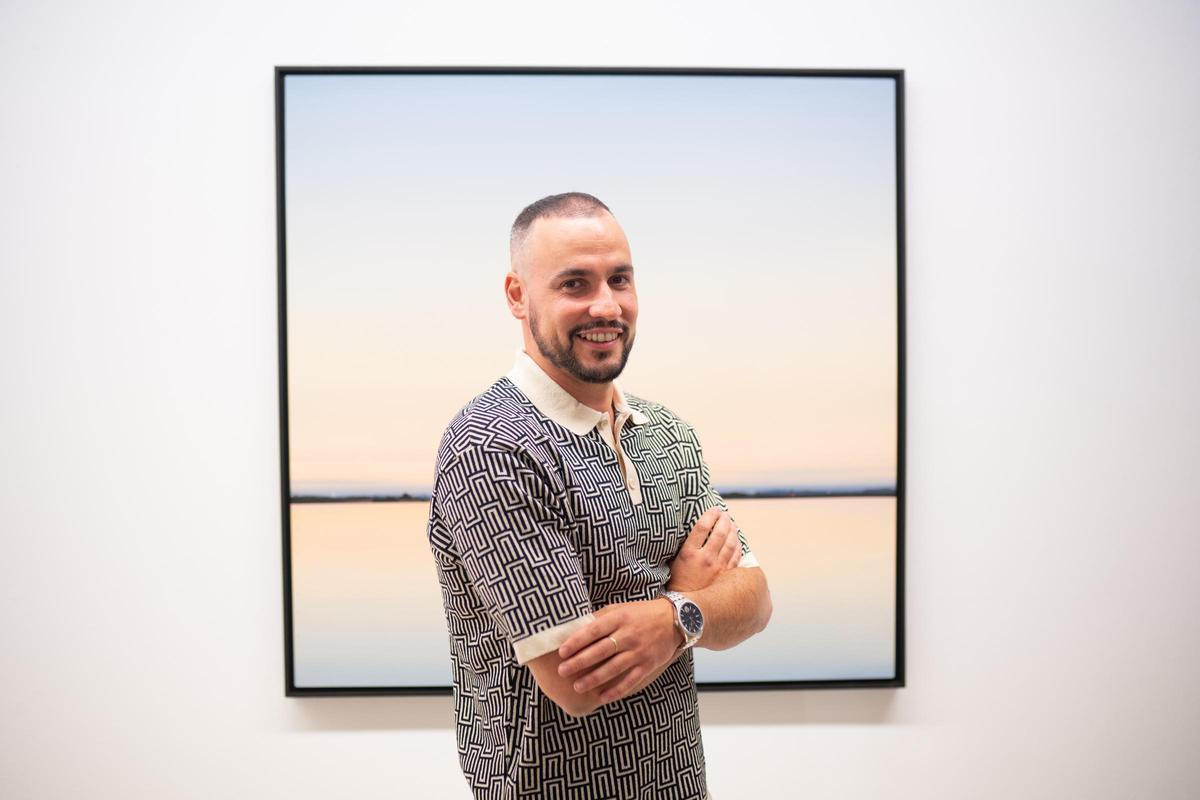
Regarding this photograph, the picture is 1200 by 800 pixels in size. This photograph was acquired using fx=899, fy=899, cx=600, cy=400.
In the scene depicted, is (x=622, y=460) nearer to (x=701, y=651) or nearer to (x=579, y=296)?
(x=579, y=296)

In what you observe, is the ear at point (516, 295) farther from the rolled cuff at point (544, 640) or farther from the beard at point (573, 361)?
the rolled cuff at point (544, 640)

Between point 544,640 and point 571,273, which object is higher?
point 571,273

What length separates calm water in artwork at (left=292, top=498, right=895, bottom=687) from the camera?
7.41ft

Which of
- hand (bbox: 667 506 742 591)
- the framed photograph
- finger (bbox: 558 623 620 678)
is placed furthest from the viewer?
the framed photograph

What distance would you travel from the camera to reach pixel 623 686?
1.25m

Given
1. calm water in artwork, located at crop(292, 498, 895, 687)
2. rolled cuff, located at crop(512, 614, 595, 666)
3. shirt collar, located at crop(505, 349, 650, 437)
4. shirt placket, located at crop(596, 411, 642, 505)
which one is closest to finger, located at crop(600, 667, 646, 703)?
rolled cuff, located at crop(512, 614, 595, 666)

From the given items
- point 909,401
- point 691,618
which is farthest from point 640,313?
point 691,618

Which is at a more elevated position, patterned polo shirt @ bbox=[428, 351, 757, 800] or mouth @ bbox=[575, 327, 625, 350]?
mouth @ bbox=[575, 327, 625, 350]

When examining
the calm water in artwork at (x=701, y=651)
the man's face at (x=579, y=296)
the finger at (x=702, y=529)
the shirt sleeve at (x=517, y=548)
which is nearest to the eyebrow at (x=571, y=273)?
the man's face at (x=579, y=296)

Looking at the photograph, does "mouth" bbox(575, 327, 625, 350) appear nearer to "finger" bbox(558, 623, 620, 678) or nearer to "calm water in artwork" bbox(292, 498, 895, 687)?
"finger" bbox(558, 623, 620, 678)

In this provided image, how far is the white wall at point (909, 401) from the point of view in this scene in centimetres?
227

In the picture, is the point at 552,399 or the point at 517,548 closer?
the point at 517,548

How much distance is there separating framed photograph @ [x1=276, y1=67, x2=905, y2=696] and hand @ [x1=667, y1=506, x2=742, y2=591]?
82 cm

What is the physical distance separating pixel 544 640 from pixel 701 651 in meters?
1.17
